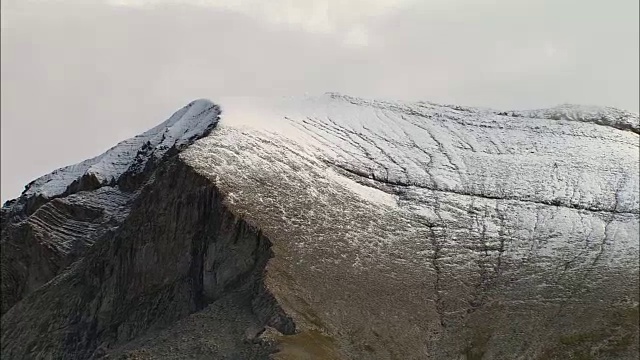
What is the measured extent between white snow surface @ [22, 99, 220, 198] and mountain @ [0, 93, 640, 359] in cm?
59

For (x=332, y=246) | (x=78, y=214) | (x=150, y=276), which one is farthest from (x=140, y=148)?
(x=332, y=246)

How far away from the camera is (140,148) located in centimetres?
12231

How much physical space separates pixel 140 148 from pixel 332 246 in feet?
162

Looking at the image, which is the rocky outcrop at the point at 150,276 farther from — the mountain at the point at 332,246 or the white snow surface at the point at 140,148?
the white snow surface at the point at 140,148

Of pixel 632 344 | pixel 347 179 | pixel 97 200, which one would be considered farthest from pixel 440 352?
pixel 97 200

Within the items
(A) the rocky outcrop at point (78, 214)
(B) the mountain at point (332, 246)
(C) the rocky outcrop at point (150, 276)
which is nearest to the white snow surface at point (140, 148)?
(A) the rocky outcrop at point (78, 214)

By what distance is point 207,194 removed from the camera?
83250 millimetres

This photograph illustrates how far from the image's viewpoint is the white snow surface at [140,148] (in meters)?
106

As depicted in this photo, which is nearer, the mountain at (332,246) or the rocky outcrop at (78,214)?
the mountain at (332,246)

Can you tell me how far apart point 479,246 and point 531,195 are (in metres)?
15.2

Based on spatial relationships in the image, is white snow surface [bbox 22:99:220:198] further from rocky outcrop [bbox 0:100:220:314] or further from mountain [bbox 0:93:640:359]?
mountain [bbox 0:93:640:359]

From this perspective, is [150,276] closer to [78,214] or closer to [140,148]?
[78,214]

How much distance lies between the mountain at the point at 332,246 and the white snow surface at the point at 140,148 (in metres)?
0.59

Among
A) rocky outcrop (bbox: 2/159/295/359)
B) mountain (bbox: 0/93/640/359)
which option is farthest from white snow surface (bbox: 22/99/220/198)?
rocky outcrop (bbox: 2/159/295/359)
